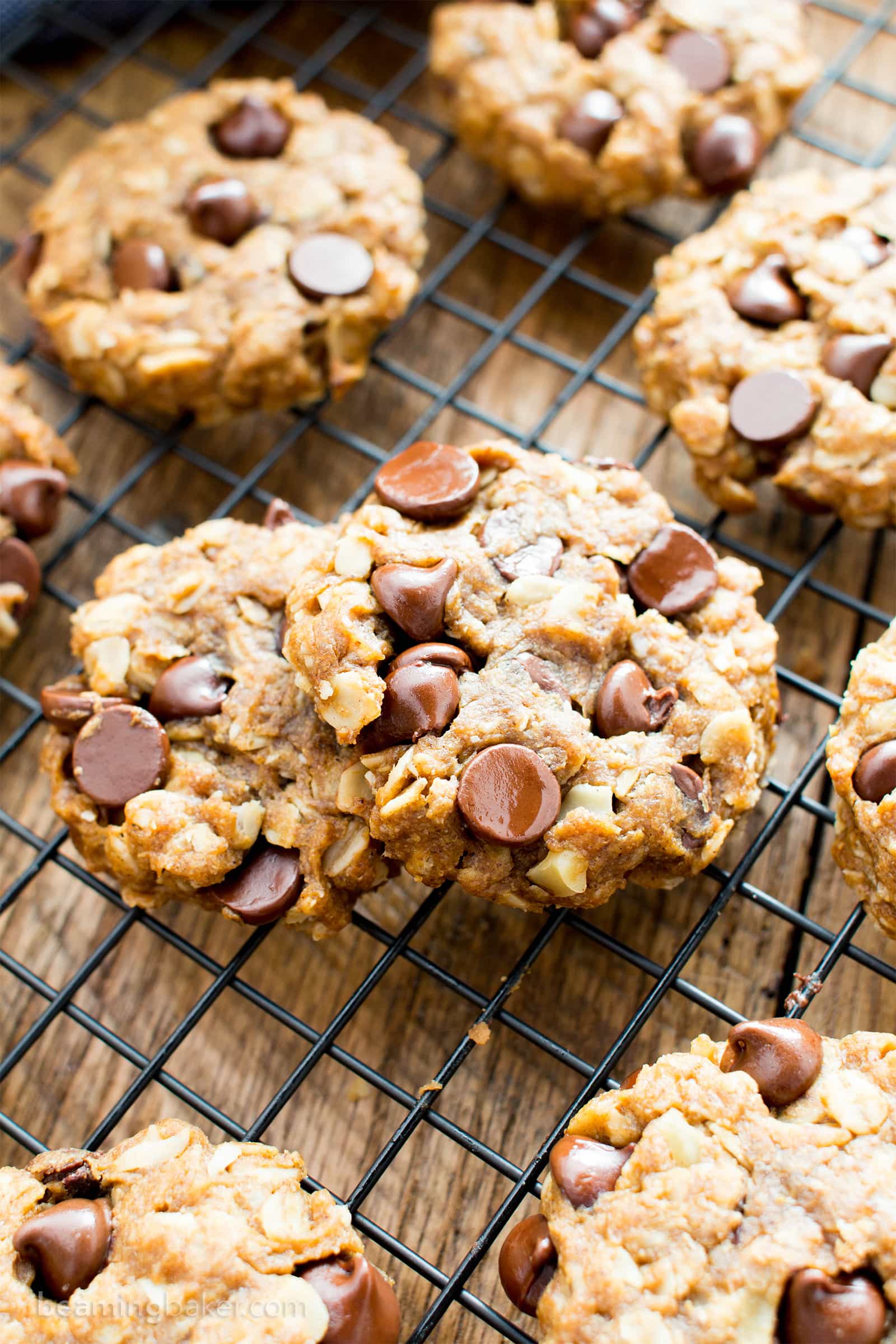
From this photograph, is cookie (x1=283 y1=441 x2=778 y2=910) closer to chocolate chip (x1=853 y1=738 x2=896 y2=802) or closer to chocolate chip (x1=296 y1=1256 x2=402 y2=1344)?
chocolate chip (x1=853 y1=738 x2=896 y2=802)

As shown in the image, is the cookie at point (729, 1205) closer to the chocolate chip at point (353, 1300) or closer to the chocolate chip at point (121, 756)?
the chocolate chip at point (353, 1300)

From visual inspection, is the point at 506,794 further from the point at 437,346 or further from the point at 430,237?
the point at 430,237

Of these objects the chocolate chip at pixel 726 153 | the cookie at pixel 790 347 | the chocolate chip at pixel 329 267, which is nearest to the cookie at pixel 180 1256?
the cookie at pixel 790 347

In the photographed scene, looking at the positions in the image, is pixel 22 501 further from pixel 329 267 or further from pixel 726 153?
pixel 726 153

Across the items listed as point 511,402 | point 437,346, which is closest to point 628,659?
point 511,402

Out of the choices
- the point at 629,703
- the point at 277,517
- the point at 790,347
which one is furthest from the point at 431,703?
the point at 790,347

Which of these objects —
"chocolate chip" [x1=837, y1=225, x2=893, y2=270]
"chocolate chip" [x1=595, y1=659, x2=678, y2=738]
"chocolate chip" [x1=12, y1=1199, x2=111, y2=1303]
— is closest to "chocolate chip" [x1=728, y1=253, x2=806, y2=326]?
"chocolate chip" [x1=837, y1=225, x2=893, y2=270]
